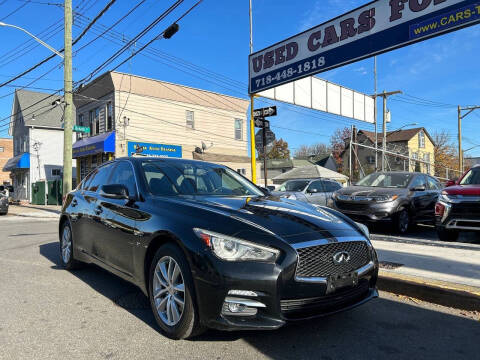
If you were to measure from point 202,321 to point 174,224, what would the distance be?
0.81m

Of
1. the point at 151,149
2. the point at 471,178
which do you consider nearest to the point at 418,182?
the point at 471,178

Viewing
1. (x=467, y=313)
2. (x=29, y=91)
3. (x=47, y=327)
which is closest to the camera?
(x=47, y=327)

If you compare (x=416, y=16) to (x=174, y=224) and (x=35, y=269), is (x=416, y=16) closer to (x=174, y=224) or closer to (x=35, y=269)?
(x=174, y=224)

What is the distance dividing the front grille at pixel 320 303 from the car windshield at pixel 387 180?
6946 millimetres

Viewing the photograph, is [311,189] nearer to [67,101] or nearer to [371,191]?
[371,191]

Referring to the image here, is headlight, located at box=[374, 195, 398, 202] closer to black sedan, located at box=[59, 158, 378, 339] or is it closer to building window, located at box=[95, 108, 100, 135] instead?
black sedan, located at box=[59, 158, 378, 339]

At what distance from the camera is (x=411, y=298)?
13.8 ft

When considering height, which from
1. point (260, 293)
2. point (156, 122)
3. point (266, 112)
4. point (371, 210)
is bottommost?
point (260, 293)

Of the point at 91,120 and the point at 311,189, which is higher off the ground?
the point at 91,120

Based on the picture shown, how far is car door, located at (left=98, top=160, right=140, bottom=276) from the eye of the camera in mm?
3723

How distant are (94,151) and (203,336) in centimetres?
2033

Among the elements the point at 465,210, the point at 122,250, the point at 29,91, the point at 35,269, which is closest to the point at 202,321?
the point at 122,250

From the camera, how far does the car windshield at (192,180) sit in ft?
13.1

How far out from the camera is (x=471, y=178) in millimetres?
7910
